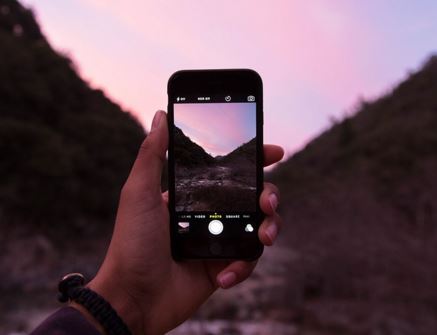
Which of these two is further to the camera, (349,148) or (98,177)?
(349,148)

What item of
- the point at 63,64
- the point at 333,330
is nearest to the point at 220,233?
the point at 333,330

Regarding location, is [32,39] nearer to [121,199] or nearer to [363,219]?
[363,219]

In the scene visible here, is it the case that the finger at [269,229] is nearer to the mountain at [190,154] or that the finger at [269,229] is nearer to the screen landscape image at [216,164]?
the screen landscape image at [216,164]

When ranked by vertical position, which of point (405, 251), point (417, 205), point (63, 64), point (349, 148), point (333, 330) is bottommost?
point (333, 330)

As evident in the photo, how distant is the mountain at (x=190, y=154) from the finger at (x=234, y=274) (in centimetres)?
27

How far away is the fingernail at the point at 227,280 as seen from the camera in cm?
126

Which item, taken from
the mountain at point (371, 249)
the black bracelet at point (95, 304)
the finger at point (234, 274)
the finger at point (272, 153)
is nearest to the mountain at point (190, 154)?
the finger at point (272, 153)

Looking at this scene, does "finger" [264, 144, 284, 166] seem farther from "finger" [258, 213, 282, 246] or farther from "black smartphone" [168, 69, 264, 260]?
"finger" [258, 213, 282, 246]

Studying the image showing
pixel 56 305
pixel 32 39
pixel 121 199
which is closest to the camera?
pixel 121 199

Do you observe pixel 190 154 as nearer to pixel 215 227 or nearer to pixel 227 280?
pixel 215 227

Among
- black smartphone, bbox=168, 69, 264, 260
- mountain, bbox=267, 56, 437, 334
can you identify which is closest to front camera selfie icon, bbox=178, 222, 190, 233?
black smartphone, bbox=168, 69, 264, 260

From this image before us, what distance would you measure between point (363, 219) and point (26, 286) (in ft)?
21.5

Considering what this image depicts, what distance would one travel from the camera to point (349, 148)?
67.7 ft

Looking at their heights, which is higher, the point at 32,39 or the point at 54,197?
the point at 32,39
